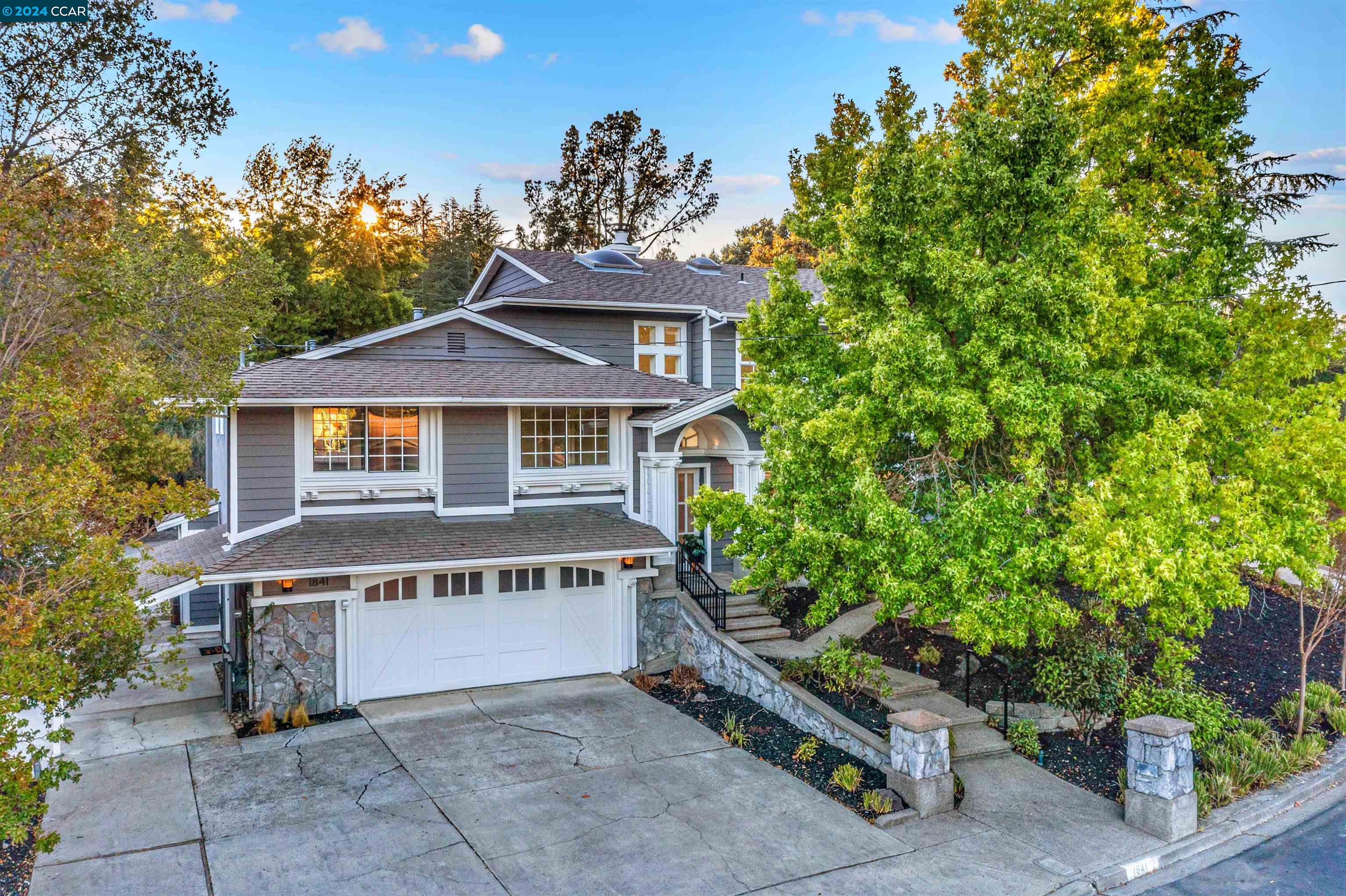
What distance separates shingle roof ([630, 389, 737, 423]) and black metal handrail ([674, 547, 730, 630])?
231cm

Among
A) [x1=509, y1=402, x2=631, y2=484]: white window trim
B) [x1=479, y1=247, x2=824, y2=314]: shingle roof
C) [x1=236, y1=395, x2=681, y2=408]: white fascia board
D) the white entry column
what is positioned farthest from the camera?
[x1=479, y1=247, x2=824, y2=314]: shingle roof

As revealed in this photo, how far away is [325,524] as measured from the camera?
40.7 feet

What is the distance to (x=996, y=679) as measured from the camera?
1202 cm

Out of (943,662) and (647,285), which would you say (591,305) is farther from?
(943,662)

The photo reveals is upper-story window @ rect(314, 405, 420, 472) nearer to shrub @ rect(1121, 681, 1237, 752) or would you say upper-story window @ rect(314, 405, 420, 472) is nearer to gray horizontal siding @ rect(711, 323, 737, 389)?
gray horizontal siding @ rect(711, 323, 737, 389)

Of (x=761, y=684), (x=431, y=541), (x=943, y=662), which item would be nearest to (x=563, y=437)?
(x=431, y=541)

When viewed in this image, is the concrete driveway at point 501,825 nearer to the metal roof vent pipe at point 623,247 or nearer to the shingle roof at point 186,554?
the shingle roof at point 186,554

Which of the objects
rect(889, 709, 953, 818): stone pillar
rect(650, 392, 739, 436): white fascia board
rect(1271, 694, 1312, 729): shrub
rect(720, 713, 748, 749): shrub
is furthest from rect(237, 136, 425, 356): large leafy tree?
rect(1271, 694, 1312, 729): shrub

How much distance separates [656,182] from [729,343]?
2194 cm

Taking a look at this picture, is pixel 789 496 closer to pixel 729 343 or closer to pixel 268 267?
pixel 729 343

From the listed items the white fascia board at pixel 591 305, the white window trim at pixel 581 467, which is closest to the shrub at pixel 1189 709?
the white window trim at pixel 581 467

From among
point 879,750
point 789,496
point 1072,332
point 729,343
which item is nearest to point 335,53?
point 729,343

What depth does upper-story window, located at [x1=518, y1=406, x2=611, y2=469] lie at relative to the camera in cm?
1379

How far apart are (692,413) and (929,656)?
5.54 m
